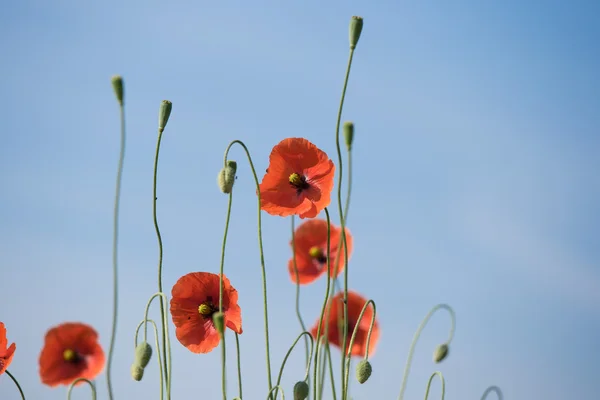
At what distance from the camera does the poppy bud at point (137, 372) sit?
260cm

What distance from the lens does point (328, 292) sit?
2713mm

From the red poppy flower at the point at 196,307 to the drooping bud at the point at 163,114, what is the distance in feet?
1.88

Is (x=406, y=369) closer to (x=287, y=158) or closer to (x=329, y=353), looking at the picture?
(x=329, y=353)

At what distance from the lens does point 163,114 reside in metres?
2.70

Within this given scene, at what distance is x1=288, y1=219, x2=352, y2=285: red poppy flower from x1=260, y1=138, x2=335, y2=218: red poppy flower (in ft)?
0.98

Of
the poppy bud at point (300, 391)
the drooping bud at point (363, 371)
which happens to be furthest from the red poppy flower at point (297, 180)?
the poppy bud at point (300, 391)

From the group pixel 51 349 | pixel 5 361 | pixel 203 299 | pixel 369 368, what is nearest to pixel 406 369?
pixel 369 368

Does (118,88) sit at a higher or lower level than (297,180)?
higher

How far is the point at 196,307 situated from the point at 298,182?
0.62 m

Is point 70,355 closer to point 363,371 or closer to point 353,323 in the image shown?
point 353,323

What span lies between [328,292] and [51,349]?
179 cm

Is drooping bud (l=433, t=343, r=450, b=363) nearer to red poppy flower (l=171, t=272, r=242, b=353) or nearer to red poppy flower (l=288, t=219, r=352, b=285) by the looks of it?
red poppy flower (l=288, t=219, r=352, b=285)

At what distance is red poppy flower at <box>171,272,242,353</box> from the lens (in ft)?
9.43

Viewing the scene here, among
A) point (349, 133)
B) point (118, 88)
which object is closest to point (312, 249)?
point (349, 133)
